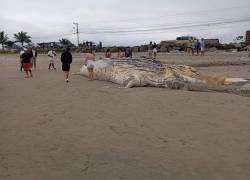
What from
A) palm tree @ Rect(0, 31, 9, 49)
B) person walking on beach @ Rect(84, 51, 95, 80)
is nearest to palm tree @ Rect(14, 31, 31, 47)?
palm tree @ Rect(0, 31, 9, 49)

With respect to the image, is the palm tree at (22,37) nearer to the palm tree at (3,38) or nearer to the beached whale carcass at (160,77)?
the palm tree at (3,38)

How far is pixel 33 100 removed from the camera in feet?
40.9

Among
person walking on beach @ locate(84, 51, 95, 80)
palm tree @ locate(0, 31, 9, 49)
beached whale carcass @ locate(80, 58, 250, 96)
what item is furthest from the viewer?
palm tree @ locate(0, 31, 9, 49)

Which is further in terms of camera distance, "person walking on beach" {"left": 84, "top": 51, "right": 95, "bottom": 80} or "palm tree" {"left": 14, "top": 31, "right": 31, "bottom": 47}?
"palm tree" {"left": 14, "top": 31, "right": 31, "bottom": 47}

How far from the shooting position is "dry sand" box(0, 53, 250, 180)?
613cm

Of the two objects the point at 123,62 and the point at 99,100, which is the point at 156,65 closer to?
the point at 123,62

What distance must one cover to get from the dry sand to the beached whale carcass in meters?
1.91

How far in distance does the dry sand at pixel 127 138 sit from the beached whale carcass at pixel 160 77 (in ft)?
6.27

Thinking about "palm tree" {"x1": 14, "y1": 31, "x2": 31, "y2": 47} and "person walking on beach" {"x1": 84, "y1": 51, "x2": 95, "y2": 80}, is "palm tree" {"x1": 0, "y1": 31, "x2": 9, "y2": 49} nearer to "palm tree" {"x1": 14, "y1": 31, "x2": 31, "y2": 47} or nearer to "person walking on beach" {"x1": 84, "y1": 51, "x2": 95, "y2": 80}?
"palm tree" {"x1": 14, "y1": 31, "x2": 31, "y2": 47}

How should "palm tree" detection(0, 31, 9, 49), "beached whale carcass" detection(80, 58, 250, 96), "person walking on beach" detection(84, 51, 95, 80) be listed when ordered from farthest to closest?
"palm tree" detection(0, 31, 9, 49)
"person walking on beach" detection(84, 51, 95, 80)
"beached whale carcass" detection(80, 58, 250, 96)

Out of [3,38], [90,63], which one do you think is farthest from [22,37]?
[90,63]

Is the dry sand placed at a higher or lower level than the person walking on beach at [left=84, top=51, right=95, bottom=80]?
lower

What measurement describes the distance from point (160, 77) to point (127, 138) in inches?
317

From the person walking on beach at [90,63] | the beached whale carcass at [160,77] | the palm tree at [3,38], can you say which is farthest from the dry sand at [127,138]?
the palm tree at [3,38]
